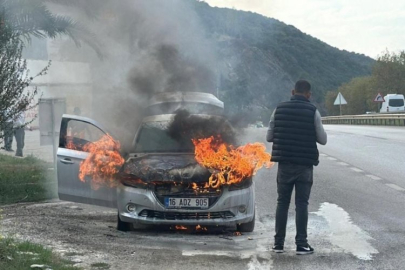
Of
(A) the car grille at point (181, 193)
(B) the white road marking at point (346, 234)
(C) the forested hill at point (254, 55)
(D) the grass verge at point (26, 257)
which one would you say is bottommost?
(B) the white road marking at point (346, 234)

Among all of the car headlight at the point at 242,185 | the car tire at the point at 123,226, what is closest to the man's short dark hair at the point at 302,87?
the car headlight at the point at 242,185

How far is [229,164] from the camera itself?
8.45 m

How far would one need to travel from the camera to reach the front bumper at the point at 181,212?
27.2 ft

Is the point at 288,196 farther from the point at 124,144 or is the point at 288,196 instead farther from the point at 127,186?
the point at 124,144

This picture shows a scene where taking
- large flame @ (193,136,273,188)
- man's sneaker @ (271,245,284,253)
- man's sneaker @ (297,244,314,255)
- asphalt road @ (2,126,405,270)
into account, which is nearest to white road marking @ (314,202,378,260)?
asphalt road @ (2,126,405,270)

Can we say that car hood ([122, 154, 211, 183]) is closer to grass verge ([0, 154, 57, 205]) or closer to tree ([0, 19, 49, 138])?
tree ([0, 19, 49, 138])

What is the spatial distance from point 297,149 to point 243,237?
1493 mm

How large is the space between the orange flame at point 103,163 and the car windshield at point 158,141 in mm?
557

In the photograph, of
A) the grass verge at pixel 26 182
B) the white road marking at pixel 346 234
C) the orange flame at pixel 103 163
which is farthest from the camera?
the grass verge at pixel 26 182

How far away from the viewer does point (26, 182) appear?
1403 cm

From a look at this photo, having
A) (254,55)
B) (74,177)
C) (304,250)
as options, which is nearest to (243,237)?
(304,250)

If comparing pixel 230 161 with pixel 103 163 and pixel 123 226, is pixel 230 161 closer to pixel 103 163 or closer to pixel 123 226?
pixel 123 226

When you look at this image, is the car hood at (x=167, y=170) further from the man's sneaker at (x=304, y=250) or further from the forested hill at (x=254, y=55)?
the forested hill at (x=254, y=55)

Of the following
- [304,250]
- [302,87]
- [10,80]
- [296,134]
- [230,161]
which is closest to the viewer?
[304,250]
